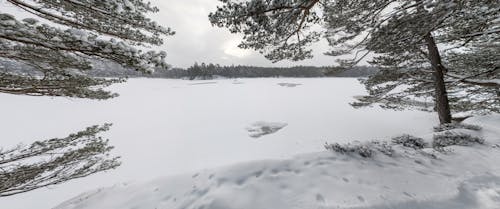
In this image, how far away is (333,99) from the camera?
26.9m

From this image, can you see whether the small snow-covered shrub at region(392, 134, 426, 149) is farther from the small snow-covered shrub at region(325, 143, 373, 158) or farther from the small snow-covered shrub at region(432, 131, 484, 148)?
the small snow-covered shrub at region(325, 143, 373, 158)

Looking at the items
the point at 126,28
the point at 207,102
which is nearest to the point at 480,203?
the point at 126,28

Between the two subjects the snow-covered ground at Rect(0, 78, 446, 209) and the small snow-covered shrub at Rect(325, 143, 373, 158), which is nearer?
the snow-covered ground at Rect(0, 78, 446, 209)

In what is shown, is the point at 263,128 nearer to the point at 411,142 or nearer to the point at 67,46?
the point at 411,142

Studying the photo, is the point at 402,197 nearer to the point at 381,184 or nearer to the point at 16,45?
the point at 381,184

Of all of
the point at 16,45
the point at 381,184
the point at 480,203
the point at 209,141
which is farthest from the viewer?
the point at 209,141

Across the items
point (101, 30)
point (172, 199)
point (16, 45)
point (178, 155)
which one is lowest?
point (178, 155)

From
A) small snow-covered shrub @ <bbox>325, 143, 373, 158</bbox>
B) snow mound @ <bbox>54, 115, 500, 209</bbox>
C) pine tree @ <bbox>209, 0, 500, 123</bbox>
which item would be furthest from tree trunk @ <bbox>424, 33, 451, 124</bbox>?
small snow-covered shrub @ <bbox>325, 143, 373, 158</bbox>

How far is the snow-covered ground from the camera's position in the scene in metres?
5.02

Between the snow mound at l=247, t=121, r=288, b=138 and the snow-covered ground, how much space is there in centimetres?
52

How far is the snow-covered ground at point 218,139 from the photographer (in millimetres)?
5020

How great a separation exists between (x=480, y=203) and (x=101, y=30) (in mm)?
6843

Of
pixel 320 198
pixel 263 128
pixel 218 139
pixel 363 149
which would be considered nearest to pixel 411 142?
pixel 363 149

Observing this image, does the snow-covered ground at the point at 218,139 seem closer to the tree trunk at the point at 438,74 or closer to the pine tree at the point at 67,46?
the pine tree at the point at 67,46
